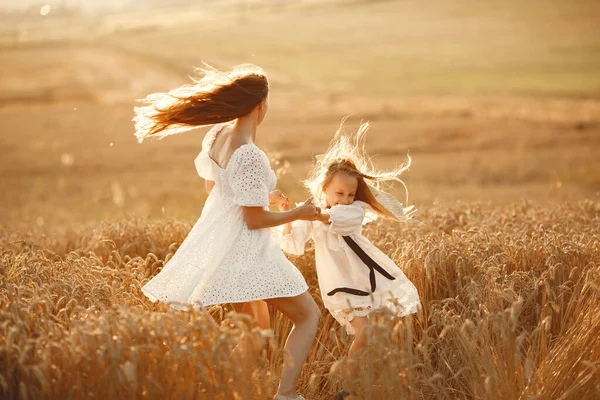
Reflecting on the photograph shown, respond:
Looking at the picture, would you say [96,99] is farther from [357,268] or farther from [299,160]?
[357,268]

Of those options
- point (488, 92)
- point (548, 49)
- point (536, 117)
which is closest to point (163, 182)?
point (536, 117)

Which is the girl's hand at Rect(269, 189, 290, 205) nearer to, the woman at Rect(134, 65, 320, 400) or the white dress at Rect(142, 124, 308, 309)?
the woman at Rect(134, 65, 320, 400)

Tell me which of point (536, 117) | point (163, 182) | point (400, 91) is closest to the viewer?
point (163, 182)

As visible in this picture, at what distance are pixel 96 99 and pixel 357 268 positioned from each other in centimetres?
3773

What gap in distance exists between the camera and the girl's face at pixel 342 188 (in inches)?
197

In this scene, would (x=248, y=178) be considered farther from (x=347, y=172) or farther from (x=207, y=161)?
(x=347, y=172)

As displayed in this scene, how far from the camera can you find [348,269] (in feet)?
16.4

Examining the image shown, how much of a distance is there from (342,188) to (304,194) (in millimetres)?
12150

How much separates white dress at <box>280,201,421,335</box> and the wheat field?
1.11ft

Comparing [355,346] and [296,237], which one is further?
[296,237]

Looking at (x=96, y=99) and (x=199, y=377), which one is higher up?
(x=199, y=377)

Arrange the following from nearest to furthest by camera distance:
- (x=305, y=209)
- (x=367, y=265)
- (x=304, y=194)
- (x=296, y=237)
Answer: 1. (x=305, y=209)
2. (x=367, y=265)
3. (x=296, y=237)
4. (x=304, y=194)

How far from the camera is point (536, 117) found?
1328 inches

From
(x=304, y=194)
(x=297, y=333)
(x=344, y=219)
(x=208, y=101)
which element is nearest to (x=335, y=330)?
(x=297, y=333)
